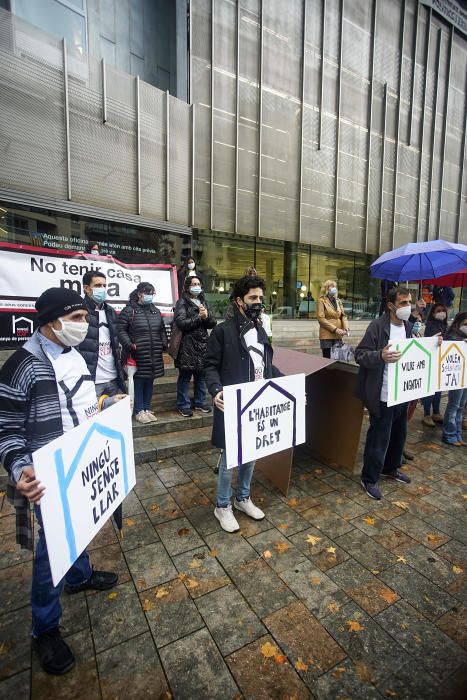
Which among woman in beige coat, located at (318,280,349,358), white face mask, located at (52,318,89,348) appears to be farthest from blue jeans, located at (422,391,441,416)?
white face mask, located at (52,318,89,348)

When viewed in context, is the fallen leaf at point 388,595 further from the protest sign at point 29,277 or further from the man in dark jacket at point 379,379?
the protest sign at point 29,277

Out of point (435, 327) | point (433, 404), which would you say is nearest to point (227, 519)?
point (435, 327)

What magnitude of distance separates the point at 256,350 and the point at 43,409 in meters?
1.88

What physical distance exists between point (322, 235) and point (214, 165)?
5047mm

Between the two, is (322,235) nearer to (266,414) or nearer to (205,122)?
(205,122)

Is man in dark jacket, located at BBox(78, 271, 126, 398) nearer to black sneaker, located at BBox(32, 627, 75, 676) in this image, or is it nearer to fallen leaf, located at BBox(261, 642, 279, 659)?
black sneaker, located at BBox(32, 627, 75, 676)

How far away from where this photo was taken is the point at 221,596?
2.58 m

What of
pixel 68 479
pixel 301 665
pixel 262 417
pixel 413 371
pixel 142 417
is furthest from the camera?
pixel 142 417

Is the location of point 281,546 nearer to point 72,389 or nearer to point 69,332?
point 72,389

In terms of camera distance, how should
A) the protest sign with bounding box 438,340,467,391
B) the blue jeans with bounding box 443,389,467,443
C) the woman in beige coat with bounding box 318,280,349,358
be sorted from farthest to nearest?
the woman in beige coat with bounding box 318,280,349,358 < the blue jeans with bounding box 443,389,467,443 < the protest sign with bounding box 438,340,467,391

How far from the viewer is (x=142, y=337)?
496 cm

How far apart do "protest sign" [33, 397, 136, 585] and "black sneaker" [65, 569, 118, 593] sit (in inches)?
24.2

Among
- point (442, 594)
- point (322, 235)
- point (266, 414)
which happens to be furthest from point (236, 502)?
point (322, 235)

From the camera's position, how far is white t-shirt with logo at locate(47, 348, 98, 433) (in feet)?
7.09
